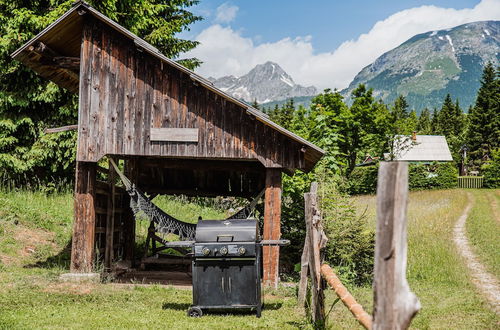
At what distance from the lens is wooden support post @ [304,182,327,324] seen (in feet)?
23.1

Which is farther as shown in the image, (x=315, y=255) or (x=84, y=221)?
(x=84, y=221)

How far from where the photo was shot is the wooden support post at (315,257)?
7.05 m

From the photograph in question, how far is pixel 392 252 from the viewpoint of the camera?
3.22 m

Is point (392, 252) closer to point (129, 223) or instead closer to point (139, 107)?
point (139, 107)

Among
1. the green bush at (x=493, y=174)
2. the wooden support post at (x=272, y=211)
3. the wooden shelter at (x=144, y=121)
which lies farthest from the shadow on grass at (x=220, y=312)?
the green bush at (x=493, y=174)

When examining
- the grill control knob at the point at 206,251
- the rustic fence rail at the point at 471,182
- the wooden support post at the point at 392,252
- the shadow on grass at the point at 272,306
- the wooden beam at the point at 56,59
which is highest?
the wooden beam at the point at 56,59

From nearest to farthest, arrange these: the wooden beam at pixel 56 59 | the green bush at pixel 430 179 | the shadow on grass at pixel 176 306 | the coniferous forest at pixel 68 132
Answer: the shadow on grass at pixel 176 306, the wooden beam at pixel 56 59, the coniferous forest at pixel 68 132, the green bush at pixel 430 179

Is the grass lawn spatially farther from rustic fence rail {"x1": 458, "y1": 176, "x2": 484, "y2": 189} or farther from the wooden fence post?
rustic fence rail {"x1": 458, "y1": 176, "x2": 484, "y2": 189}

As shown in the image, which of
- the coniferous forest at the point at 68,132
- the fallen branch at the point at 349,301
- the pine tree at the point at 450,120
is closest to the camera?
the fallen branch at the point at 349,301

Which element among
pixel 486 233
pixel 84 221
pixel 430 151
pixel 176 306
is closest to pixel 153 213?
pixel 84 221

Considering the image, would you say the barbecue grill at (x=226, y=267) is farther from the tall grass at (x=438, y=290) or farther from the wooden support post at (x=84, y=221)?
the wooden support post at (x=84, y=221)

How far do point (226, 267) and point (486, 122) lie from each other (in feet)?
197

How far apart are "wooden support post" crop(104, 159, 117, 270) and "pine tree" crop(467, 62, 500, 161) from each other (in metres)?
56.6

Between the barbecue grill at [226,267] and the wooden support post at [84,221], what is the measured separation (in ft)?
12.2
